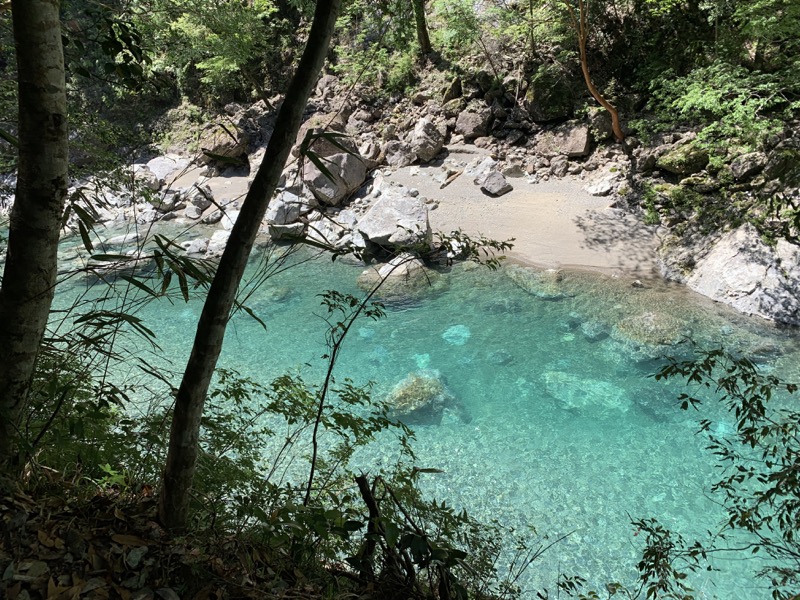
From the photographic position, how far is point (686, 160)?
9914mm

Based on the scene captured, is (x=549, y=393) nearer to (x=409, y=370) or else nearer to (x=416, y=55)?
(x=409, y=370)

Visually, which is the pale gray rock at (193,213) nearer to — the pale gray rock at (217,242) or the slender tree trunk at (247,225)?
the pale gray rock at (217,242)

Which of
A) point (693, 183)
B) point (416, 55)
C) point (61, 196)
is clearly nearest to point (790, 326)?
point (693, 183)

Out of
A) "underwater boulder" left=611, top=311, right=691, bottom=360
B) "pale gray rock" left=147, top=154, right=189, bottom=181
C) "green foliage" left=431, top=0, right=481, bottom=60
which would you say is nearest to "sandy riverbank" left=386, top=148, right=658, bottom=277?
"underwater boulder" left=611, top=311, right=691, bottom=360

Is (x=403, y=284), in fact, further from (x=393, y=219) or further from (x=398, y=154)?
(x=398, y=154)

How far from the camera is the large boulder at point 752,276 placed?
757 cm

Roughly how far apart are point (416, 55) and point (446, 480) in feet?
46.2

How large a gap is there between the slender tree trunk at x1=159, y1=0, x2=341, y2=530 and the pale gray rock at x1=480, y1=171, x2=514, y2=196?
10.7 m

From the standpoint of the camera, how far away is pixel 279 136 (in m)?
1.38

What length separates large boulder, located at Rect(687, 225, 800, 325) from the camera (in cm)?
757

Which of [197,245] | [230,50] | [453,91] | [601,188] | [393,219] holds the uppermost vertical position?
[230,50]

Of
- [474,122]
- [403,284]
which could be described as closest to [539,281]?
[403,284]

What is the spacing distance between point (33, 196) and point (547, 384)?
6.48 metres

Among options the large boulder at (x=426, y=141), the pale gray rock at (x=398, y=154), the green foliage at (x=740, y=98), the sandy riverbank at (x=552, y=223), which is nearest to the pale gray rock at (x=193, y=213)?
the pale gray rock at (x=398, y=154)
